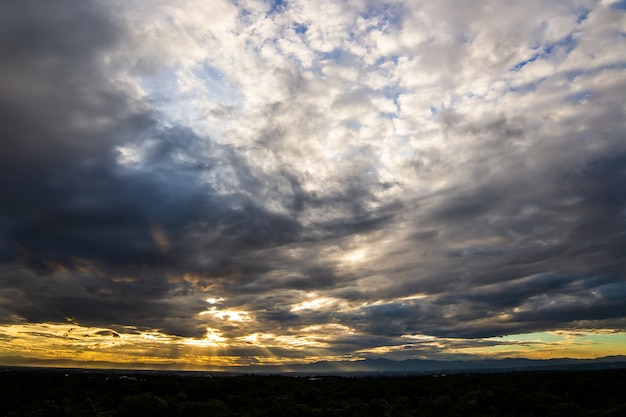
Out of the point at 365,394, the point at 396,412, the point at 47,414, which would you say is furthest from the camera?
the point at 365,394

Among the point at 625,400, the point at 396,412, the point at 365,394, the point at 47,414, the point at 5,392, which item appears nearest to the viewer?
the point at 47,414

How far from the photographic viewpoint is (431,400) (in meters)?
57.3

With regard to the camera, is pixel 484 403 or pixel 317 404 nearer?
pixel 484 403

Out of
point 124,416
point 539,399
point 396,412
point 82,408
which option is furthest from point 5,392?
point 539,399

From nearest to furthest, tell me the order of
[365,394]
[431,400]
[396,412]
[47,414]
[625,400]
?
[47,414] → [396,412] → [625,400] → [431,400] → [365,394]

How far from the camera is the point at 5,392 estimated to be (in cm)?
7488

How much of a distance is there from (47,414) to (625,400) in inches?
2742

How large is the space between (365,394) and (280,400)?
57.1 feet

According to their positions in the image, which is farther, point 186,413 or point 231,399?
point 231,399

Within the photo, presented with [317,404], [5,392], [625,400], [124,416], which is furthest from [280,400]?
[5,392]

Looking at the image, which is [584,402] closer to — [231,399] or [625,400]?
[625,400]

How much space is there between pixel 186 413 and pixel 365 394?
32532 mm

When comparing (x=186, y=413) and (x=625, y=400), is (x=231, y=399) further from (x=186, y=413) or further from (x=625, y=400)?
A: (x=625, y=400)

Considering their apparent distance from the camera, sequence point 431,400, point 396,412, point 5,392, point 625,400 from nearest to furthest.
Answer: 1. point 396,412
2. point 625,400
3. point 431,400
4. point 5,392
